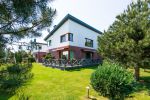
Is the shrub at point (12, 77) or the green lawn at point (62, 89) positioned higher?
the shrub at point (12, 77)

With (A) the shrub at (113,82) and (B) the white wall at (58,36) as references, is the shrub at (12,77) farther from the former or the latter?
(B) the white wall at (58,36)

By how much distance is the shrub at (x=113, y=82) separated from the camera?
57.2 feet

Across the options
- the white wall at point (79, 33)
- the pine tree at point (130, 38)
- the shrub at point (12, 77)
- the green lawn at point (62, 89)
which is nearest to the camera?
the shrub at point (12, 77)

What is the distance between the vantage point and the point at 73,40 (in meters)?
40.5

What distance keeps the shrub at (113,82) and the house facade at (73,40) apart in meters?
21.5

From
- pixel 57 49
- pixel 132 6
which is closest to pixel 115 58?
pixel 132 6

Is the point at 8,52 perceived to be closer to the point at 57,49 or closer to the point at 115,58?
the point at 115,58

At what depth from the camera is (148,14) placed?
79.6ft

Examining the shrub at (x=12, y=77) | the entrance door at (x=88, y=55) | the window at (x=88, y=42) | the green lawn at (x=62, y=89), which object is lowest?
the green lawn at (x=62, y=89)

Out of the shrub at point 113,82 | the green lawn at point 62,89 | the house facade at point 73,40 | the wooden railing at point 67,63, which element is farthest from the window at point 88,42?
the shrub at point 113,82

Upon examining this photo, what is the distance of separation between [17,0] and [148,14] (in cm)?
2108

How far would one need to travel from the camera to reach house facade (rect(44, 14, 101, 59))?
39.8 meters

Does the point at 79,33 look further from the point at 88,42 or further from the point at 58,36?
the point at 58,36

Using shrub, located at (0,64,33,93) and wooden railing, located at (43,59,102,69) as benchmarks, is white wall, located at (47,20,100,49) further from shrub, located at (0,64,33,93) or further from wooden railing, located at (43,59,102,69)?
shrub, located at (0,64,33,93)
